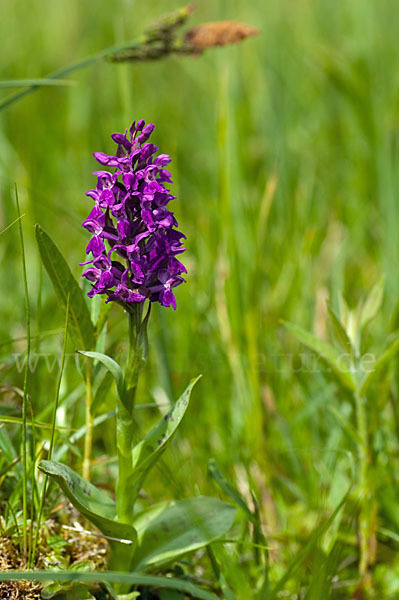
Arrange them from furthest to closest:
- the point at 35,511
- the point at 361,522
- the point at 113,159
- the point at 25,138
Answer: the point at 25,138
the point at 361,522
the point at 35,511
the point at 113,159

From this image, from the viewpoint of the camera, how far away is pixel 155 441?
56.5 inches

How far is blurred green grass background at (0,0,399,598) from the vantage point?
2197 millimetres

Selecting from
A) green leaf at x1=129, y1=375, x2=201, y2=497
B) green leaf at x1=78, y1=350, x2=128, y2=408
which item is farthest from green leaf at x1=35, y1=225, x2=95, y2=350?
green leaf at x1=129, y1=375, x2=201, y2=497

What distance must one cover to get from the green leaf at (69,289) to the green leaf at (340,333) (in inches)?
27.1

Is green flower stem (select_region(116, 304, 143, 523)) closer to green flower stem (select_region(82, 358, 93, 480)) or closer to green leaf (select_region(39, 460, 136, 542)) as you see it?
green leaf (select_region(39, 460, 136, 542))

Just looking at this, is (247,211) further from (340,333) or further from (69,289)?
(69,289)

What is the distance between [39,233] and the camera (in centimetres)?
142

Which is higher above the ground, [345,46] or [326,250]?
[345,46]

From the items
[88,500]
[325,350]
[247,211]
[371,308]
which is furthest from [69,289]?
[247,211]

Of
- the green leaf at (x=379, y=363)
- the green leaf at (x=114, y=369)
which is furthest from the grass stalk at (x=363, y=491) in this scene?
the green leaf at (x=114, y=369)

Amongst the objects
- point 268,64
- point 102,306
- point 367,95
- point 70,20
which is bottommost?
point 102,306

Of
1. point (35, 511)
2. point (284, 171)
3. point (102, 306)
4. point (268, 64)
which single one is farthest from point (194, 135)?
point (35, 511)

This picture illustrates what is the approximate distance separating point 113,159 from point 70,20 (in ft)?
16.6

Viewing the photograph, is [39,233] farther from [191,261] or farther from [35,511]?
[191,261]
